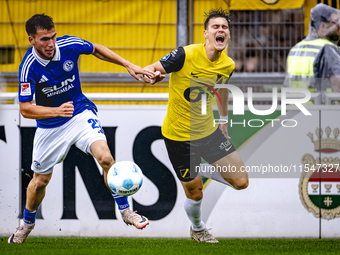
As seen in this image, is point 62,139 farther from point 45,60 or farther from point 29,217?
point 29,217

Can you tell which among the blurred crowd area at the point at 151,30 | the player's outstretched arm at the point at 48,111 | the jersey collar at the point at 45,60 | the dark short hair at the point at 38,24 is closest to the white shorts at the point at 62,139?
the player's outstretched arm at the point at 48,111

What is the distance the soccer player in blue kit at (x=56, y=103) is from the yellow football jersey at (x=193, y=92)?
0.43 metres

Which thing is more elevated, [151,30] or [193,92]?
[151,30]

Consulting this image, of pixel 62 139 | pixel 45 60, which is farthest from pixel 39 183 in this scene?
pixel 45 60

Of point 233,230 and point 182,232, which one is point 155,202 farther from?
point 233,230

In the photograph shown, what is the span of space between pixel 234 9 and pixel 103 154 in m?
5.01

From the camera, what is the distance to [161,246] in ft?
16.4

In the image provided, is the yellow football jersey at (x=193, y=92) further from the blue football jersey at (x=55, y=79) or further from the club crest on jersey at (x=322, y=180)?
the club crest on jersey at (x=322, y=180)

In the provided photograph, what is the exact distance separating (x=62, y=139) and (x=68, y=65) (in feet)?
2.44

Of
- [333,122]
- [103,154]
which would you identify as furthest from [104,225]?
[333,122]

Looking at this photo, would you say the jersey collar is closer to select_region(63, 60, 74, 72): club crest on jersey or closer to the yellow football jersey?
select_region(63, 60, 74, 72): club crest on jersey

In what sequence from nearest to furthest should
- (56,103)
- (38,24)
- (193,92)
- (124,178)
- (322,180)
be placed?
1. (124,178)
2. (38,24)
3. (56,103)
4. (193,92)
5. (322,180)

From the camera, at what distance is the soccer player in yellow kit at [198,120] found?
523 cm

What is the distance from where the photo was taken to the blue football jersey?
16.5ft
